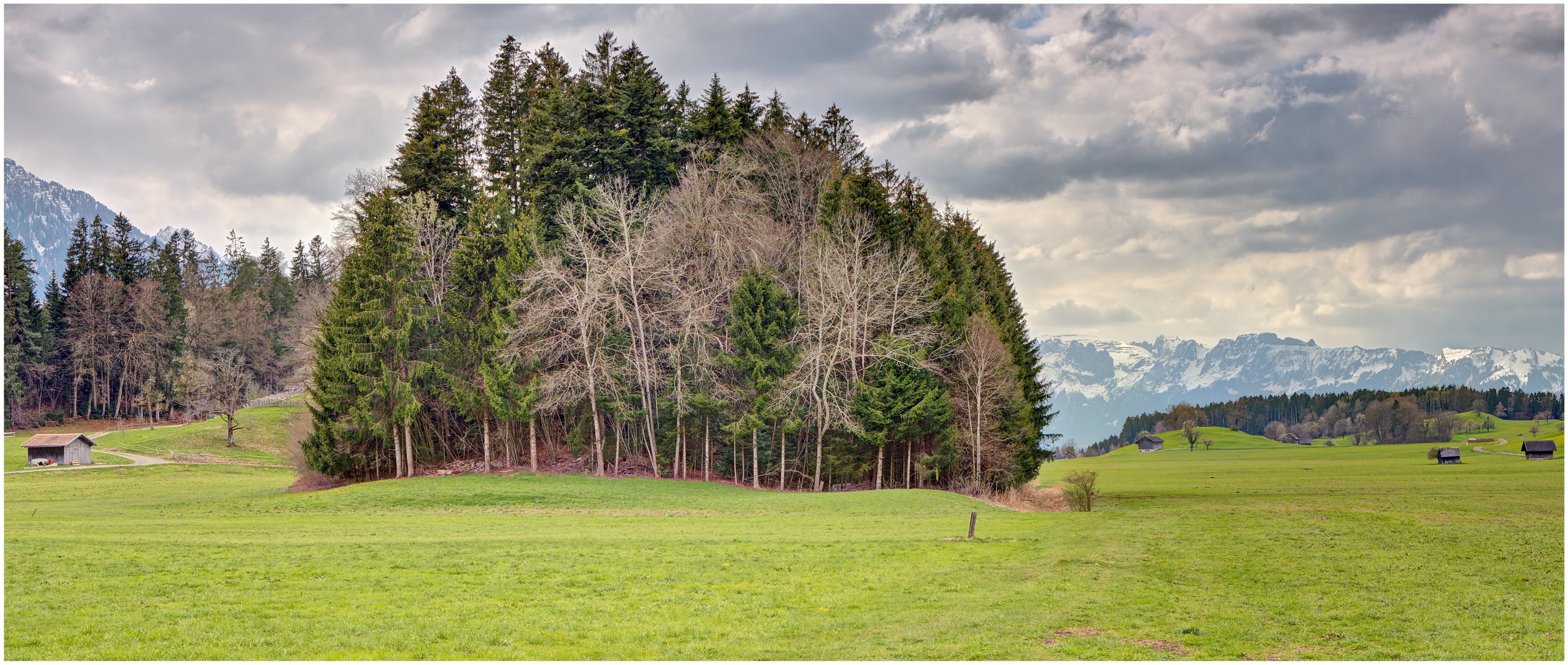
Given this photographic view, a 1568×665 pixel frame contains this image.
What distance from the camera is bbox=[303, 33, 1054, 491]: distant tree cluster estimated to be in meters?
49.4

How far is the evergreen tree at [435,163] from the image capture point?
188 ft

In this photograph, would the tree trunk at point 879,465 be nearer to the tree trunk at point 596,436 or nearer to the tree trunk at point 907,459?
the tree trunk at point 907,459

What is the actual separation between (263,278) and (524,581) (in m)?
133

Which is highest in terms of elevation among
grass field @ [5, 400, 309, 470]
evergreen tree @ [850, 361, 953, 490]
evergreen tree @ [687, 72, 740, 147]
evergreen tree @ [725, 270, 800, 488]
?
evergreen tree @ [687, 72, 740, 147]

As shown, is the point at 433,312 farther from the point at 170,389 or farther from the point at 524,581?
the point at 170,389

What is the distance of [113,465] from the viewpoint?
230ft

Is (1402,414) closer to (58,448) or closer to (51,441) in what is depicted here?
(58,448)

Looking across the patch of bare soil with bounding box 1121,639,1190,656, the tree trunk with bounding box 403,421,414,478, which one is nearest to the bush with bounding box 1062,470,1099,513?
the patch of bare soil with bounding box 1121,639,1190,656

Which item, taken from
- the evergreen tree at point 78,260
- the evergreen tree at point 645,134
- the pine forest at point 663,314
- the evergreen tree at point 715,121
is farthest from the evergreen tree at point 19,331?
the evergreen tree at point 715,121

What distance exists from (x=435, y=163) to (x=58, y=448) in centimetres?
4033

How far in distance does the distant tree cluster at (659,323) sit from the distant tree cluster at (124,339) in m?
38.9

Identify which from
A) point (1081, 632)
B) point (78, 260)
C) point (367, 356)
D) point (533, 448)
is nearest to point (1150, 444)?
point (533, 448)

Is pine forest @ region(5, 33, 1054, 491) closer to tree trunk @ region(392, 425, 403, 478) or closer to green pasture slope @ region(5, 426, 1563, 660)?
tree trunk @ region(392, 425, 403, 478)

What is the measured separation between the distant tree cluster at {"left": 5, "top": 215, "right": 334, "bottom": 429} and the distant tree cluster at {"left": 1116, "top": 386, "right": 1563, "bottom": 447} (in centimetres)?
14443
